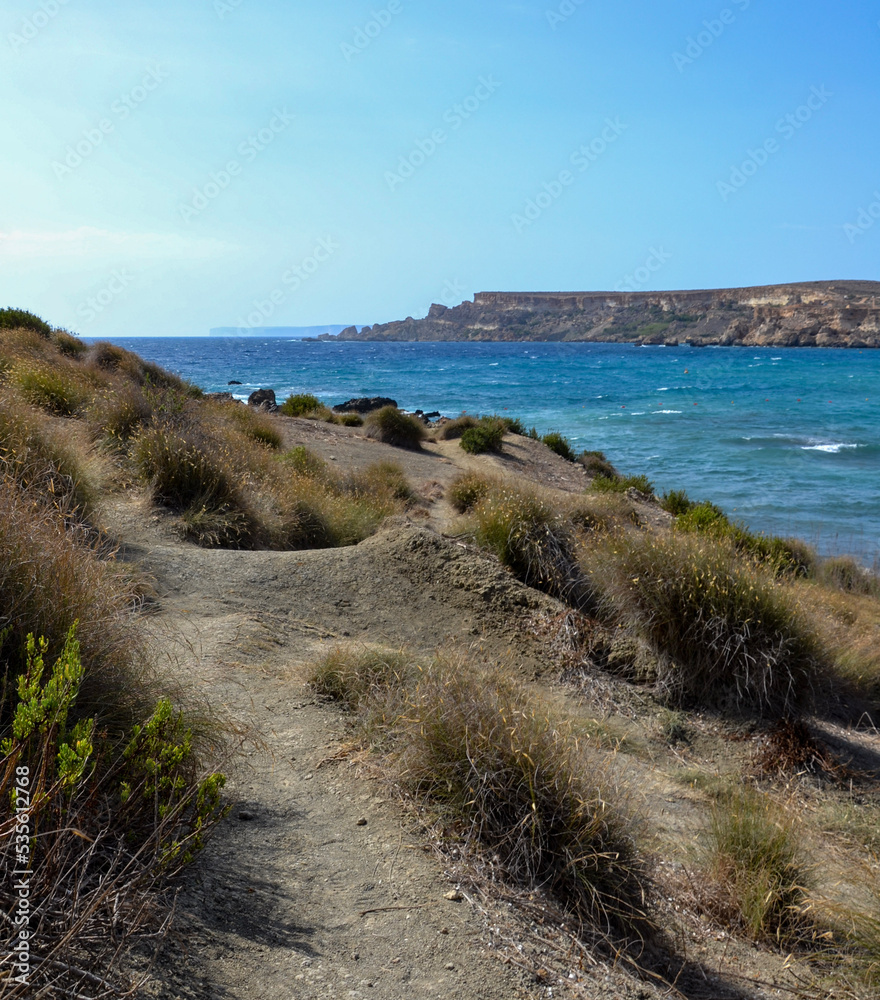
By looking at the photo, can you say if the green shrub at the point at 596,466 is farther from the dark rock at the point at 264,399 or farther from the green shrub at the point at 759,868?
the green shrub at the point at 759,868

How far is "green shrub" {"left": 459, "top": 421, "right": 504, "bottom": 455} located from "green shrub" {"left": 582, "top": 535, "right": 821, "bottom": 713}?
14.8 meters

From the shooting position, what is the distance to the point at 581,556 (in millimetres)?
8172

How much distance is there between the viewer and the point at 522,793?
11.3 ft

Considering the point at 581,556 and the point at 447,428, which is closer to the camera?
the point at 581,556

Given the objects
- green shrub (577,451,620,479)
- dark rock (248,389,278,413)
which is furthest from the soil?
dark rock (248,389,278,413)

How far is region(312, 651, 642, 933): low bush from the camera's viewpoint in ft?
10.8

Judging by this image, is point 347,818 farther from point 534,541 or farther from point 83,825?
point 534,541

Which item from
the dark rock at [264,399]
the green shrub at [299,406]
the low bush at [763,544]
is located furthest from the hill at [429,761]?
the dark rock at [264,399]

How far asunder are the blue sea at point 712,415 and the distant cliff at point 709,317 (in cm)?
3489

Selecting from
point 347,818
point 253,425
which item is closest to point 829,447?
point 253,425

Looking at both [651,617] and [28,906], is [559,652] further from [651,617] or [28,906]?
[28,906]

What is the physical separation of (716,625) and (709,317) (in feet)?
499

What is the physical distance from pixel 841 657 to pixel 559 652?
2.73 metres

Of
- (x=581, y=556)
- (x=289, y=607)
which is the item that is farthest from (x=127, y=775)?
(x=581, y=556)
